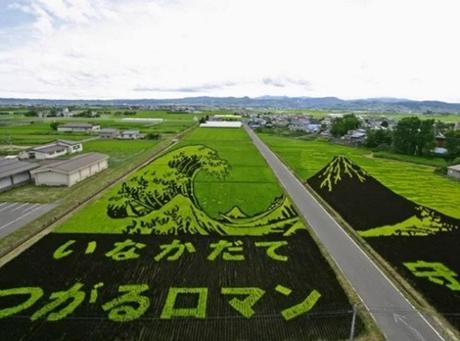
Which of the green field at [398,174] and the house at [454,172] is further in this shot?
the house at [454,172]

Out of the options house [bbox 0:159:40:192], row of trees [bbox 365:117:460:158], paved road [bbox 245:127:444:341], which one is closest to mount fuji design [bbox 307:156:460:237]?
paved road [bbox 245:127:444:341]

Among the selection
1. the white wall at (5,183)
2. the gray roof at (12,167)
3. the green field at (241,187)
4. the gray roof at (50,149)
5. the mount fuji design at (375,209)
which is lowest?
the mount fuji design at (375,209)

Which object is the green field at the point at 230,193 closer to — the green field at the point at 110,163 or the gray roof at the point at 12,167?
the green field at the point at 110,163

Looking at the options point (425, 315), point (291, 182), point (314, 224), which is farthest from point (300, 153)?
point (425, 315)

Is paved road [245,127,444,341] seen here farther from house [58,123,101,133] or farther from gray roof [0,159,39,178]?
house [58,123,101,133]

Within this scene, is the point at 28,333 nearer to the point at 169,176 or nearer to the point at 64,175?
the point at 64,175

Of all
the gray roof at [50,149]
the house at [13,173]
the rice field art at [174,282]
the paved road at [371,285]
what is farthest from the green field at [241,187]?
the gray roof at [50,149]
